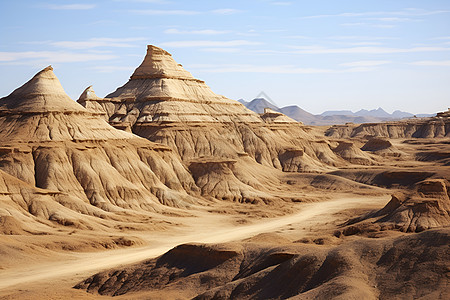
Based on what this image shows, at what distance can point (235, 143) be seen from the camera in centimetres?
9969

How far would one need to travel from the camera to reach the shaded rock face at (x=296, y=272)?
28156 mm

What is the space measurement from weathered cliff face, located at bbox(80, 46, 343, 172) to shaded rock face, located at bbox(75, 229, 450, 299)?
50.5 metres

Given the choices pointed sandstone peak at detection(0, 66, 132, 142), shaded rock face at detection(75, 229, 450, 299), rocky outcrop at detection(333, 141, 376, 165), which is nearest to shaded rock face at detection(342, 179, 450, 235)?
shaded rock face at detection(75, 229, 450, 299)

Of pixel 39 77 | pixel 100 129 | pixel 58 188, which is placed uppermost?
pixel 39 77

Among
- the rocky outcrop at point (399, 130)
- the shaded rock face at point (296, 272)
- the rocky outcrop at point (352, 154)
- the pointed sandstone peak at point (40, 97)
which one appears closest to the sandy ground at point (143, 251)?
the shaded rock face at point (296, 272)

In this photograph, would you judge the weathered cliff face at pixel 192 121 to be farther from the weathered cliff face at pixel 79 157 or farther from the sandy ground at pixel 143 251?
the sandy ground at pixel 143 251

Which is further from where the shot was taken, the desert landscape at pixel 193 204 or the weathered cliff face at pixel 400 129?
the weathered cliff face at pixel 400 129

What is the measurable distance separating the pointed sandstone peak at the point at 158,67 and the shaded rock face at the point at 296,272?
67.9 meters

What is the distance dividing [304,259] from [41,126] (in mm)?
44268

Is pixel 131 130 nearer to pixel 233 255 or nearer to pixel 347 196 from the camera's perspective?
pixel 347 196

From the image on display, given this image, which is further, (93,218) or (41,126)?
(41,126)

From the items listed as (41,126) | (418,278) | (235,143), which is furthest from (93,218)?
(235,143)

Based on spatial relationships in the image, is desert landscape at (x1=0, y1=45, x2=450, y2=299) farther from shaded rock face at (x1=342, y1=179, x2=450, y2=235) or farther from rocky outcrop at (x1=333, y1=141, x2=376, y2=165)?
rocky outcrop at (x1=333, y1=141, x2=376, y2=165)

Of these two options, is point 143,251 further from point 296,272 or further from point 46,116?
point 46,116
